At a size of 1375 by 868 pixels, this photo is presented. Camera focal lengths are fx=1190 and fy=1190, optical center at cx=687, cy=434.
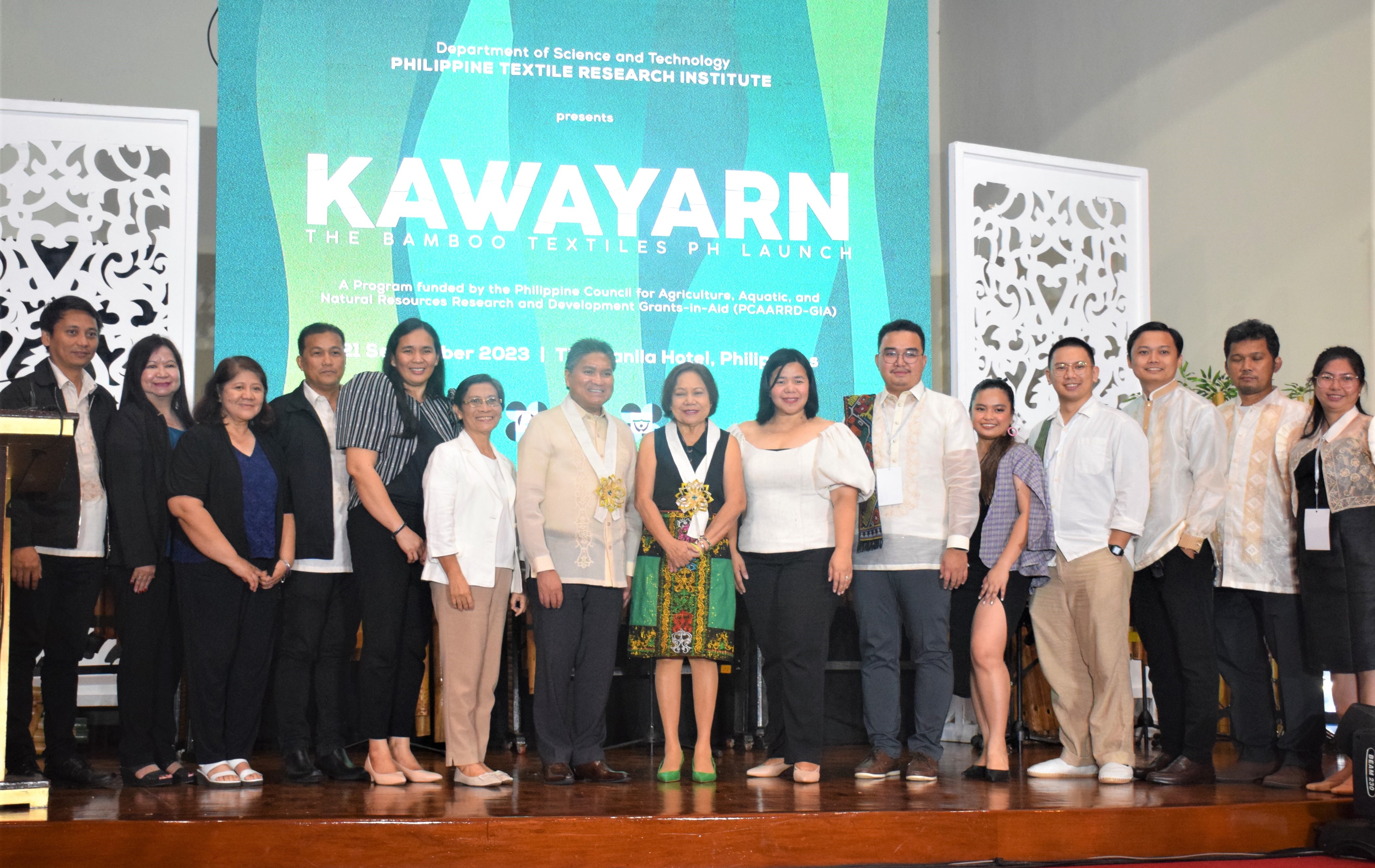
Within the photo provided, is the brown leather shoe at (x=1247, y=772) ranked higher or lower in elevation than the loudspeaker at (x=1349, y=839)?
higher

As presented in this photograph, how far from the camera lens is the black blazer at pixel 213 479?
3596mm

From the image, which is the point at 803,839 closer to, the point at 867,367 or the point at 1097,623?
the point at 1097,623

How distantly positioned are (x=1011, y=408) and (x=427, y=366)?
77.9 inches

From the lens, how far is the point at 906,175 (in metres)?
6.02

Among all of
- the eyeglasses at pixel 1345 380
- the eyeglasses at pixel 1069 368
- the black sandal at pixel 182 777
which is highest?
the eyeglasses at pixel 1069 368

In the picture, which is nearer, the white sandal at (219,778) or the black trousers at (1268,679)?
the white sandal at (219,778)

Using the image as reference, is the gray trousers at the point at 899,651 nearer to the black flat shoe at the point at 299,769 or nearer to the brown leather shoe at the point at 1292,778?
the brown leather shoe at the point at 1292,778

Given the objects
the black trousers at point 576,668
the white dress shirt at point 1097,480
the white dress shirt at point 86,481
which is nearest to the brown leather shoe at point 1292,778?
the white dress shirt at point 1097,480

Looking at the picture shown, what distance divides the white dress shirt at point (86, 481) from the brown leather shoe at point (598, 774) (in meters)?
1.63

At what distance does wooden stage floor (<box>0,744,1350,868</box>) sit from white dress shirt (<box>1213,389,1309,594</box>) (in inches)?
30.0

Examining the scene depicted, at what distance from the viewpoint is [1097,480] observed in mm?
3928

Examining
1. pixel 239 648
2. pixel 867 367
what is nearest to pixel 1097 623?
pixel 867 367

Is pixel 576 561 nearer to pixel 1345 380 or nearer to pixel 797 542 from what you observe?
pixel 797 542

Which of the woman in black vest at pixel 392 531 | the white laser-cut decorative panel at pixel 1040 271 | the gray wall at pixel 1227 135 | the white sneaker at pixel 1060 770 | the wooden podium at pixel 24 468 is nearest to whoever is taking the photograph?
the wooden podium at pixel 24 468
